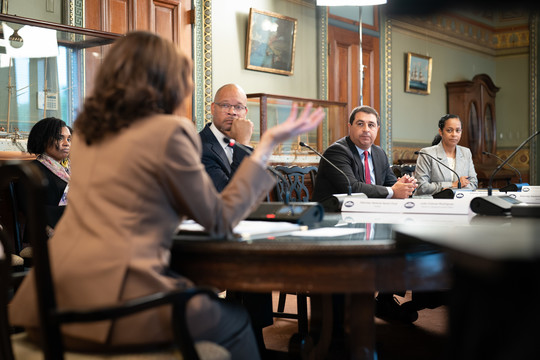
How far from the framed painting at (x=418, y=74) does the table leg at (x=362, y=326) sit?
8.42 m

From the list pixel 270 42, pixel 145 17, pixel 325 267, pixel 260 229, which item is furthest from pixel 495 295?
pixel 270 42

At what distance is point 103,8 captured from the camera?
5.44 meters

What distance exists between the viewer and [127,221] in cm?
132

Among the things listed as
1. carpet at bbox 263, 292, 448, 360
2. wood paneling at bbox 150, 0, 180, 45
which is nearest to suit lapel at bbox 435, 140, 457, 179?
carpet at bbox 263, 292, 448, 360

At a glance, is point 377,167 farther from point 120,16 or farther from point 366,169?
point 120,16

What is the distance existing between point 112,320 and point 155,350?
116 mm

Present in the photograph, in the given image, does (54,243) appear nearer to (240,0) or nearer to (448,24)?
(240,0)

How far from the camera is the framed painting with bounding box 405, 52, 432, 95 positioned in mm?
9617

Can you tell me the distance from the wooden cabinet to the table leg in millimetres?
9070

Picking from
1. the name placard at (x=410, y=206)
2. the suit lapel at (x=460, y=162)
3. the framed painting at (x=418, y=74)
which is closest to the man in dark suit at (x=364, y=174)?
the name placard at (x=410, y=206)

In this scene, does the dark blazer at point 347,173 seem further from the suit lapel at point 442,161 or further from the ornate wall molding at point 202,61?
the ornate wall molding at point 202,61

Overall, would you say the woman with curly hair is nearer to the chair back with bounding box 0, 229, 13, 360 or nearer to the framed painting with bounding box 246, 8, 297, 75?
the chair back with bounding box 0, 229, 13, 360

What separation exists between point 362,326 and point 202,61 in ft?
16.9

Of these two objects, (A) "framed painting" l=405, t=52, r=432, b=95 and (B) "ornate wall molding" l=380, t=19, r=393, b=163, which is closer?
(B) "ornate wall molding" l=380, t=19, r=393, b=163
